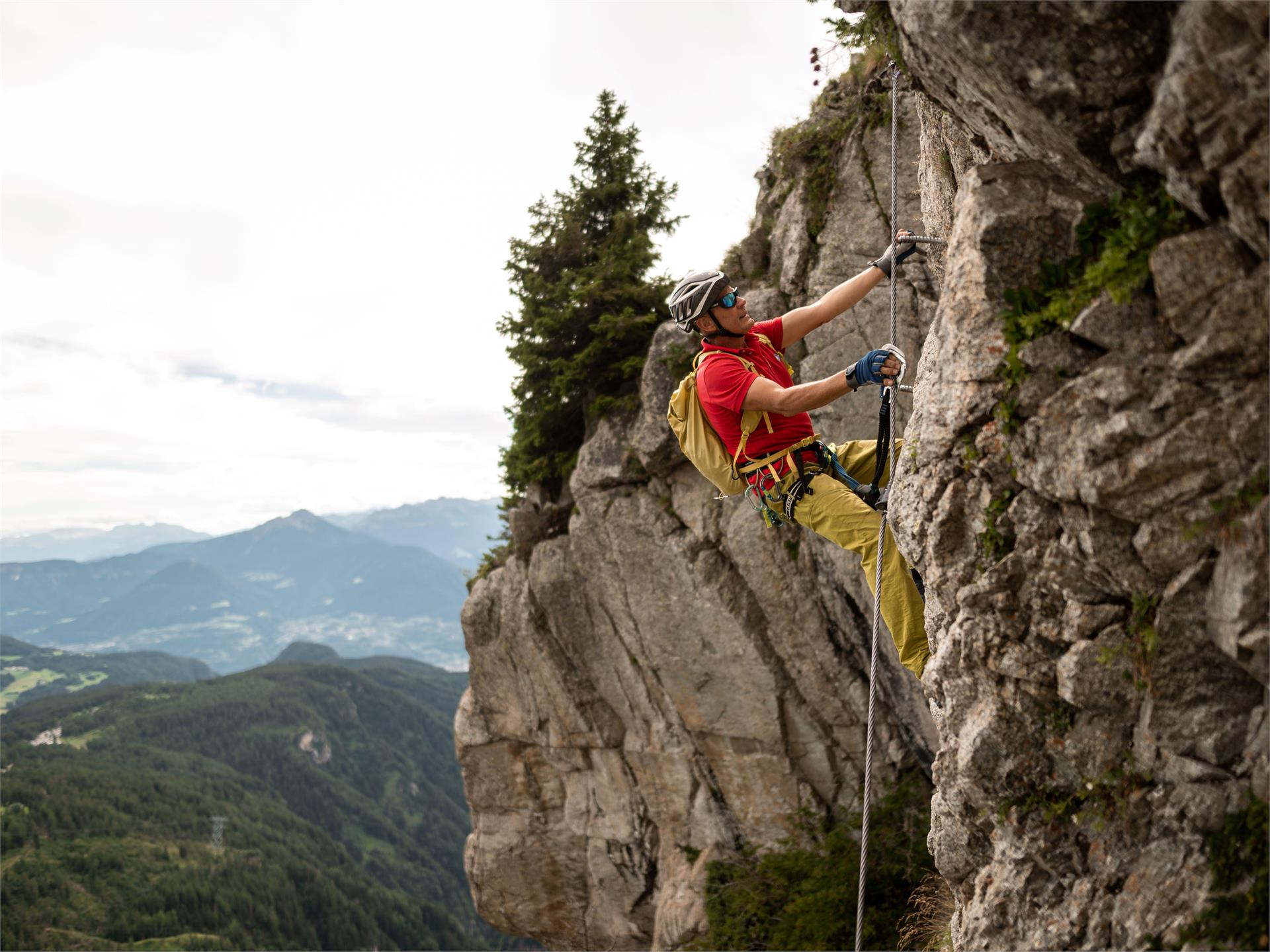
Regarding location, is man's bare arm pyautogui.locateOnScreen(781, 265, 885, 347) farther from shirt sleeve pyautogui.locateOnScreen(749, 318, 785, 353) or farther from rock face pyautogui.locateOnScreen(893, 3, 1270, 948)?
rock face pyautogui.locateOnScreen(893, 3, 1270, 948)

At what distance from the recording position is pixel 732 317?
7.06 metres

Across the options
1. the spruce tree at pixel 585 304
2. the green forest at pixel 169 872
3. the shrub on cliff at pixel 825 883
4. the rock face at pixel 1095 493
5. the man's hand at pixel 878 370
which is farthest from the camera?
the green forest at pixel 169 872

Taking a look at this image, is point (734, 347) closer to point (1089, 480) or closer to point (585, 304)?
point (1089, 480)

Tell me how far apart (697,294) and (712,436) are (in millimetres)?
1243

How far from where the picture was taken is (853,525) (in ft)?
22.5

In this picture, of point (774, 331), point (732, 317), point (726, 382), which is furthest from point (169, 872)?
point (732, 317)

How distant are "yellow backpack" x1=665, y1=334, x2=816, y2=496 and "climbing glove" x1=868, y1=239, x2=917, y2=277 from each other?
3.84ft

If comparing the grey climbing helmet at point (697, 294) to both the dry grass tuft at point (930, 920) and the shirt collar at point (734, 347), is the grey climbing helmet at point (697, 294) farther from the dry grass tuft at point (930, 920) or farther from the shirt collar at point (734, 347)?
the dry grass tuft at point (930, 920)

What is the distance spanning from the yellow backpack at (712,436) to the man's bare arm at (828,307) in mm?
361

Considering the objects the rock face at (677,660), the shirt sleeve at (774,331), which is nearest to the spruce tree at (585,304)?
the rock face at (677,660)

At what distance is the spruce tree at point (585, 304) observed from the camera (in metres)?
16.9

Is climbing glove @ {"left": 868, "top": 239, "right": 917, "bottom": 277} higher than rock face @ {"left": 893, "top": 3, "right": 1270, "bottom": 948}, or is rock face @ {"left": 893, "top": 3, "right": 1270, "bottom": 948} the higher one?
climbing glove @ {"left": 868, "top": 239, "right": 917, "bottom": 277}

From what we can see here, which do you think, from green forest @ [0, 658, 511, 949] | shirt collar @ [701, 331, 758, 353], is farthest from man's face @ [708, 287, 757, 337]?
green forest @ [0, 658, 511, 949]

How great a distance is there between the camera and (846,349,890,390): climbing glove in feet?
20.5
